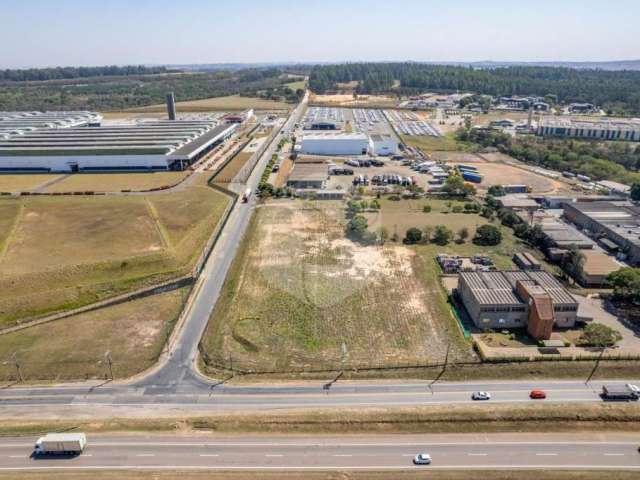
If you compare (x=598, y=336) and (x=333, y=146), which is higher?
(x=333, y=146)

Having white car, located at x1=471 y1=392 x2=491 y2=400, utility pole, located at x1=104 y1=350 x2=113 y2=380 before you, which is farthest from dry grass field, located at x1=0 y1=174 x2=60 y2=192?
white car, located at x1=471 y1=392 x2=491 y2=400

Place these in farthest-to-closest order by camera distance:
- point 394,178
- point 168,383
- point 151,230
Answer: point 394,178 < point 151,230 < point 168,383

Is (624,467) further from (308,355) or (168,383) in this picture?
(168,383)

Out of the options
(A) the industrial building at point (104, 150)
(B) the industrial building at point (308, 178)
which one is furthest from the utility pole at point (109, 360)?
(A) the industrial building at point (104, 150)

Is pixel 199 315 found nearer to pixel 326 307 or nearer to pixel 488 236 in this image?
pixel 326 307

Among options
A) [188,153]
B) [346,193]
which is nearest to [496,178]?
[346,193]

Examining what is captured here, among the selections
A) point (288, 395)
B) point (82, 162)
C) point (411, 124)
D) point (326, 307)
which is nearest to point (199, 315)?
point (326, 307)
